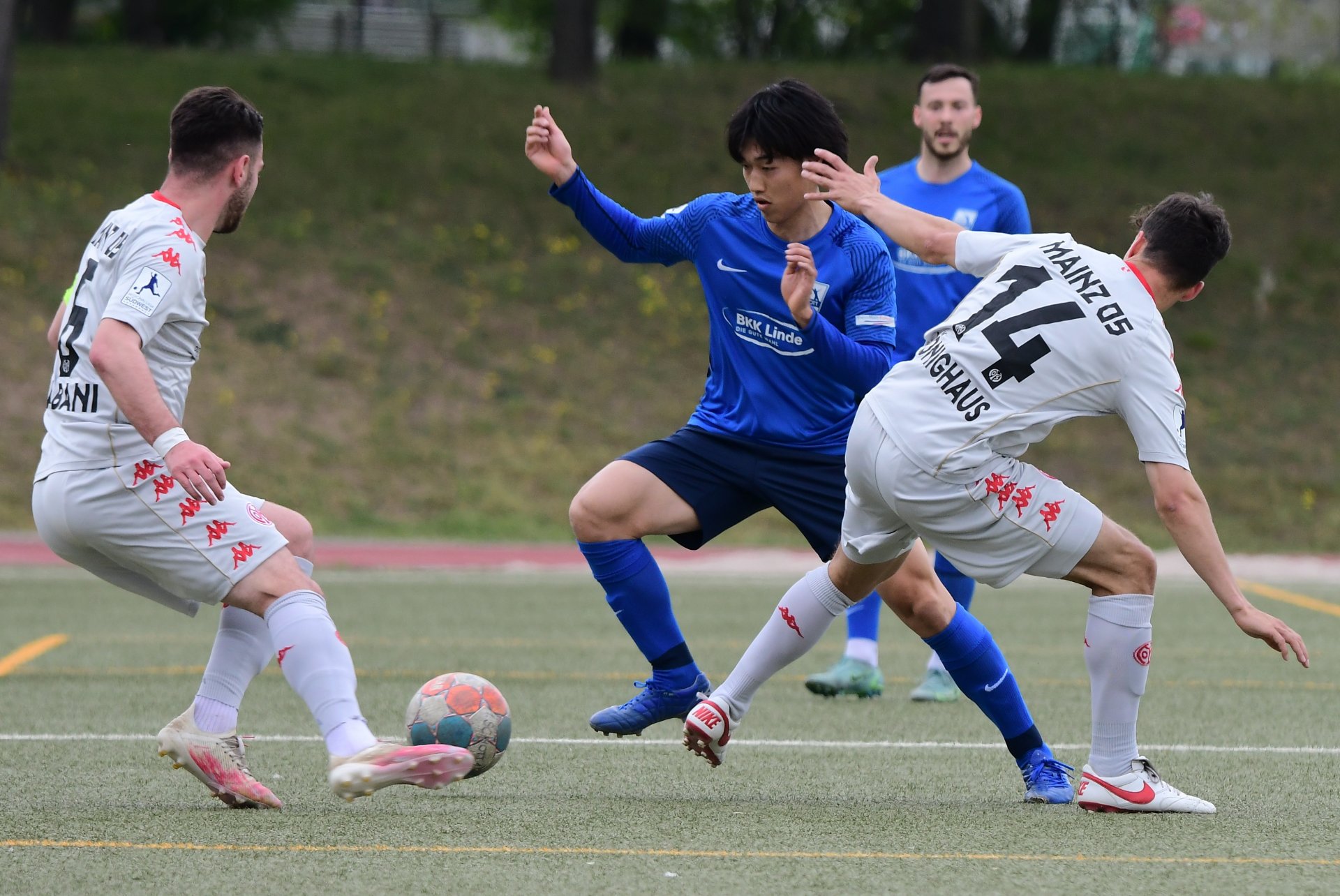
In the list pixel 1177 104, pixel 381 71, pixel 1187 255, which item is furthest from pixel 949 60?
pixel 1187 255

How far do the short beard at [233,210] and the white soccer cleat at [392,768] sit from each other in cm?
148

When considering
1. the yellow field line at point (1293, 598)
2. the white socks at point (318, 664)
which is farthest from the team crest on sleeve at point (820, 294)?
the yellow field line at point (1293, 598)

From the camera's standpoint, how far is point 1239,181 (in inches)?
918

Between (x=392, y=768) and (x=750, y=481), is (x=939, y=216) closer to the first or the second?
(x=750, y=481)

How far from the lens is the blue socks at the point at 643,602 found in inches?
Answer: 214

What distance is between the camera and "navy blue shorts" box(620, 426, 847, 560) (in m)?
5.39

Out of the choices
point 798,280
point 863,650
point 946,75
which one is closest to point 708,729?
point 798,280

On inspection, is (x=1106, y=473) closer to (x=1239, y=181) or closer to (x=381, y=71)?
(x=1239, y=181)

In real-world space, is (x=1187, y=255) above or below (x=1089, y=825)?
above

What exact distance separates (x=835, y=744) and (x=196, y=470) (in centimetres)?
279

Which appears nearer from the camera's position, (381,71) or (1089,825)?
(1089,825)

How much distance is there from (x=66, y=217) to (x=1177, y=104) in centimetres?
1537

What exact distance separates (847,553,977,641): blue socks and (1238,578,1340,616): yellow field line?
4.66 metres

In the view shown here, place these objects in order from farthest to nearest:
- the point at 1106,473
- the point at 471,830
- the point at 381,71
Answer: the point at 381,71
the point at 1106,473
the point at 471,830
